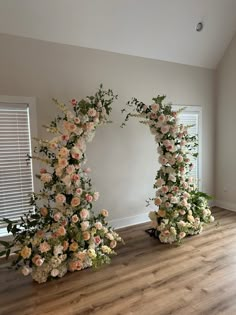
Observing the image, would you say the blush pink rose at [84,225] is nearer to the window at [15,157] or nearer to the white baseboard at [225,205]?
the window at [15,157]

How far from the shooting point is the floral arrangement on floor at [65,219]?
94.7 inches

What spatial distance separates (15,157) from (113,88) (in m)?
1.69

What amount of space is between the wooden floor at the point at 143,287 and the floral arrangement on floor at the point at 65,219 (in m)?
0.17

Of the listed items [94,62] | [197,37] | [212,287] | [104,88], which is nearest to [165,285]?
[212,287]

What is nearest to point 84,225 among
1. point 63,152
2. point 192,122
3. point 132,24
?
point 63,152

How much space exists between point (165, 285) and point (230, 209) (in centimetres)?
275

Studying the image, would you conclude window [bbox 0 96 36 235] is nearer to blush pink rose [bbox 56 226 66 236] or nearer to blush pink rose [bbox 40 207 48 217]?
blush pink rose [bbox 40 207 48 217]

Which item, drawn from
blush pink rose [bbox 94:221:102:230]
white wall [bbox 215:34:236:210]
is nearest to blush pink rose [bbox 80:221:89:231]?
blush pink rose [bbox 94:221:102:230]

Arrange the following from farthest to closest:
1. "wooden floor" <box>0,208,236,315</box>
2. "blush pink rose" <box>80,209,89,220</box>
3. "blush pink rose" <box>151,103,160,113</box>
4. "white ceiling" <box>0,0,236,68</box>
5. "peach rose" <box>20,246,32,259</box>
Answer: "blush pink rose" <box>151,103,160,113</box>, "white ceiling" <box>0,0,236,68</box>, "blush pink rose" <box>80,209,89,220</box>, "peach rose" <box>20,246,32,259</box>, "wooden floor" <box>0,208,236,315</box>

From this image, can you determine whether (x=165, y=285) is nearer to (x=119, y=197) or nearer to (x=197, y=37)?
(x=119, y=197)

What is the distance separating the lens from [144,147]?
3.89 meters

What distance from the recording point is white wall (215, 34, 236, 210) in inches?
171

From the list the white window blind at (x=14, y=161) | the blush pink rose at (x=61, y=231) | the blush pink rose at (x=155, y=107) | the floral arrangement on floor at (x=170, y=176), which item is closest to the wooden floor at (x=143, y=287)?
the floral arrangement on floor at (x=170, y=176)

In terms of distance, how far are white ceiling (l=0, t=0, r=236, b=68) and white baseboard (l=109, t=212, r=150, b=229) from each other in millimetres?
2563
